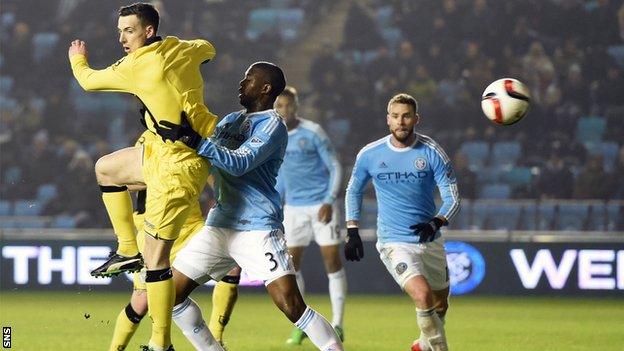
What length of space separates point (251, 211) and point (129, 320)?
1.05 meters

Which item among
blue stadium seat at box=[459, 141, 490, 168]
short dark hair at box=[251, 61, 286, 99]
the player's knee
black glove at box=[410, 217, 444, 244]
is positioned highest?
short dark hair at box=[251, 61, 286, 99]

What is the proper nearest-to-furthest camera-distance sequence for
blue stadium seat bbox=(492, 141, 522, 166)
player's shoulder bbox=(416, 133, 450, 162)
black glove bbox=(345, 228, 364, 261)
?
black glove bbox=(345, 228, 364, 261)
player's shoulder bbox=(416, 133, 450, 162)
blue stadium seat bbox=(492, 141, 522, 166)

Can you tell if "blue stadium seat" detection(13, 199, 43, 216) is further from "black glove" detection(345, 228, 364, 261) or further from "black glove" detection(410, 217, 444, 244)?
"black glove" detection(410, 217, 444, 244)

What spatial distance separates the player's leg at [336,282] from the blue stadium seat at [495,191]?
586 centimetres

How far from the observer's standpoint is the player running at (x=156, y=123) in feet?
20.6

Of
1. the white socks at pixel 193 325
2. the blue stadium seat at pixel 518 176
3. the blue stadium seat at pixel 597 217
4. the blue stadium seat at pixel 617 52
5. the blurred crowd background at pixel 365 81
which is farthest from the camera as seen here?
the blue stadium seat at pixel 617 52

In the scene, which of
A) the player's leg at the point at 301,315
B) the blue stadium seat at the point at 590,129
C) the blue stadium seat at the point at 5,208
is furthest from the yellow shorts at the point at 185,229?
the blue stadium seat at the point at 590,129

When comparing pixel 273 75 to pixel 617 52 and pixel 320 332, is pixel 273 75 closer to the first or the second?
pixel 320 332

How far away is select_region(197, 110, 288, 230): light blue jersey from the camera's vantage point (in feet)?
20.1

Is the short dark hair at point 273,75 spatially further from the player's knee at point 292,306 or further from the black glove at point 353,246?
the black glove at point 353,246

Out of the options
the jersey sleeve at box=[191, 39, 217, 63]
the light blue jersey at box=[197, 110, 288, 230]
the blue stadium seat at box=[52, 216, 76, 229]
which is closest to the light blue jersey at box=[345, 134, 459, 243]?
the light blue jersey at box=[197, 110, 288, 230]

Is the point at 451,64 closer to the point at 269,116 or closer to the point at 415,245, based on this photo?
the point at 415,245

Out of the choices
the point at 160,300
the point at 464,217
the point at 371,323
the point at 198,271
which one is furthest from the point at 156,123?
the point at 464,217

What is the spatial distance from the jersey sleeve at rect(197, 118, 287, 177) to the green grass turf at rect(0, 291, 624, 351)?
2.87 m
